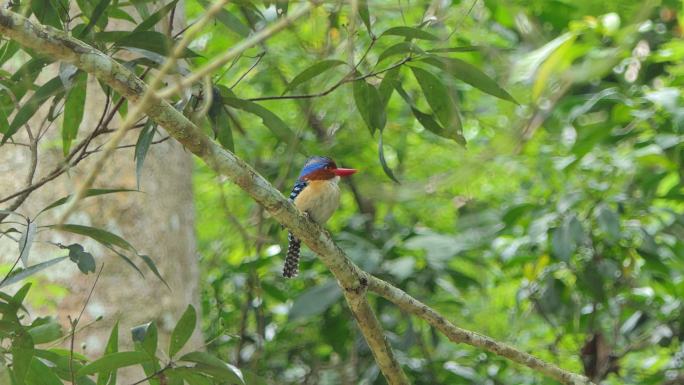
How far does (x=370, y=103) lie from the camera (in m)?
2.88

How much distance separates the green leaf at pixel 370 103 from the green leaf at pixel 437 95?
13 cm

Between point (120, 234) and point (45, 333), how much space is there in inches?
34.9

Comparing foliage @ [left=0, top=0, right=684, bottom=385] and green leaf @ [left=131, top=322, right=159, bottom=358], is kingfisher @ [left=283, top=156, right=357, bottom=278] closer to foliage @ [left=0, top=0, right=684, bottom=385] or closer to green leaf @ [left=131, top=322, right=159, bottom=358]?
foliage @ [left=0, top=0, right=684, bottom=385]

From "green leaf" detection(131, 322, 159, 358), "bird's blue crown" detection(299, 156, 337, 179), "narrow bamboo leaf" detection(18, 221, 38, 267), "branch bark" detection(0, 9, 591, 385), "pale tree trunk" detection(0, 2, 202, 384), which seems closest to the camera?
"branch bark" detection(0, 9, 591, 385)

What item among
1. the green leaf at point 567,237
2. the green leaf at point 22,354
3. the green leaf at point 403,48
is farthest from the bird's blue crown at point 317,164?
the green leaf at point 22,354

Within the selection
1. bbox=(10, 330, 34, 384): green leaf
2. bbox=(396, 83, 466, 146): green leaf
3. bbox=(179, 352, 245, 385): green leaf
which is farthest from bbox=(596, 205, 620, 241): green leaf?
bbox=(10, 330, 34, 384): green leaf

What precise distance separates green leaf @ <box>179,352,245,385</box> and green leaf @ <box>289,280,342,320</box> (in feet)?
4.24

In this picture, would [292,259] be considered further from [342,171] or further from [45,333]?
[45,333]

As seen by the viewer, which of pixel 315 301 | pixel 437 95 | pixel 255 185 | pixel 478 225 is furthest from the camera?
pixel 478 225

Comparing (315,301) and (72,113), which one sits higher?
(72,113)

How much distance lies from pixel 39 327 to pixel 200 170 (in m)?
2.54

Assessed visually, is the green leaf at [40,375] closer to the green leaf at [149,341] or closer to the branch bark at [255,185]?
the green leaf at [149,341]

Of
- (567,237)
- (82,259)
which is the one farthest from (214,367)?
(567,237)

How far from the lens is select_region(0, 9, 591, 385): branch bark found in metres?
2.06
